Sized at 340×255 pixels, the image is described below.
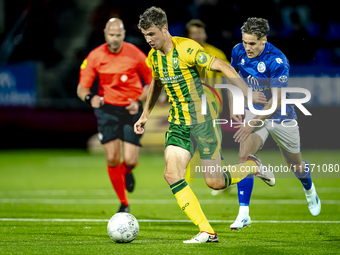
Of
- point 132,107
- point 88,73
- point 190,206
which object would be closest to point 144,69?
point 132,107

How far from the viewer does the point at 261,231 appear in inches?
213

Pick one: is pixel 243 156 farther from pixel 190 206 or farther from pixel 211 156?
pixel 190 206

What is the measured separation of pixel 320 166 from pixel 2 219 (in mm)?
5734

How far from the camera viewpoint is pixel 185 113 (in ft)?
16.4

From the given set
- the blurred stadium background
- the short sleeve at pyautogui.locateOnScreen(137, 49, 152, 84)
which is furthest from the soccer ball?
the blurred stadium background

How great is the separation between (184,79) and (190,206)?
116 cm

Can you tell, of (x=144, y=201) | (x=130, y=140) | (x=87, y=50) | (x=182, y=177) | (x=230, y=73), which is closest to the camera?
(x=230, y=73)

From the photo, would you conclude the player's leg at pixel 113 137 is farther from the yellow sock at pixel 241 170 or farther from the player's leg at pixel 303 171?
the player's leg at pixel 303 171

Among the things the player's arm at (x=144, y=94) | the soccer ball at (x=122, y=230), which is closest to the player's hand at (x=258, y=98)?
the soccer ball at (x=122, y=230)

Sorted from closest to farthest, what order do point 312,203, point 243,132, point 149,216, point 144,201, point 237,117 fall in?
point 243,132 → point 237,117 → point 312,203 → point 149,216 → point 144,201

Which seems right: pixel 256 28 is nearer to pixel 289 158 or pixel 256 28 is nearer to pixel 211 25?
pixel 289 158

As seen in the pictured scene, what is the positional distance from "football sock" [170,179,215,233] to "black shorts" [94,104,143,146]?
2237 millimetres

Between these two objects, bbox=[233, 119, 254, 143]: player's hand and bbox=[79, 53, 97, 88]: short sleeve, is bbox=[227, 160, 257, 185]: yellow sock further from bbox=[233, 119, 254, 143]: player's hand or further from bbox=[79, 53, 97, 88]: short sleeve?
bbox=[79, 53, 97, 88]: short sleeve

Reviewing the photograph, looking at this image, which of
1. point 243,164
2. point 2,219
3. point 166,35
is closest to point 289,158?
point 243,164
